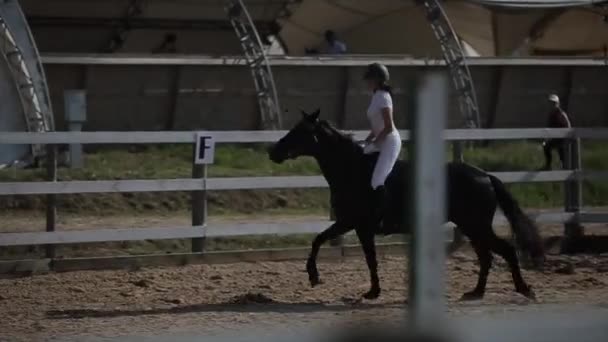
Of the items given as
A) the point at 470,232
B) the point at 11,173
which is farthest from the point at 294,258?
the point at 11,173

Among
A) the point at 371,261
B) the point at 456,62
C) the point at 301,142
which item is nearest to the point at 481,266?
the point at 371,261

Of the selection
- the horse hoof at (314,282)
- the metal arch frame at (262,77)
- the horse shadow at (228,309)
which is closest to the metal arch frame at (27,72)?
the metal arch frame at (262,77)

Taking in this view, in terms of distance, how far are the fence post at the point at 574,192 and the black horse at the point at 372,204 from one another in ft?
12.4

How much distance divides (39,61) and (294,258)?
7.83m

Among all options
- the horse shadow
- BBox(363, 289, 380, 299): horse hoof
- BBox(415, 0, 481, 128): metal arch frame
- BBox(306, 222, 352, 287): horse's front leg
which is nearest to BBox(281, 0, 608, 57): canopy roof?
BBox(415, 0, 481, 128): metal arch frame

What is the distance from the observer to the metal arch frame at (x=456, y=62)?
23.7 metres

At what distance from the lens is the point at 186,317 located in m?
9.64

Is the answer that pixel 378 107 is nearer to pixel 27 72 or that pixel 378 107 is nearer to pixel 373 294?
pixel 373 294

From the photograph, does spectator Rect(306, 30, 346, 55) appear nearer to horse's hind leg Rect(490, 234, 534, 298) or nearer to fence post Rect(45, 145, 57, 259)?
fence post Rect(45, 145, 57, 259)

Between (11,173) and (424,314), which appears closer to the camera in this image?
(424,314)

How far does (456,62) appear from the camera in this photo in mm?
23875

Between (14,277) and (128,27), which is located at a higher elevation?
(128,27)

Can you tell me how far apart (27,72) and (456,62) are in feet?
27.5

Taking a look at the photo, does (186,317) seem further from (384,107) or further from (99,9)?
(99,9)
